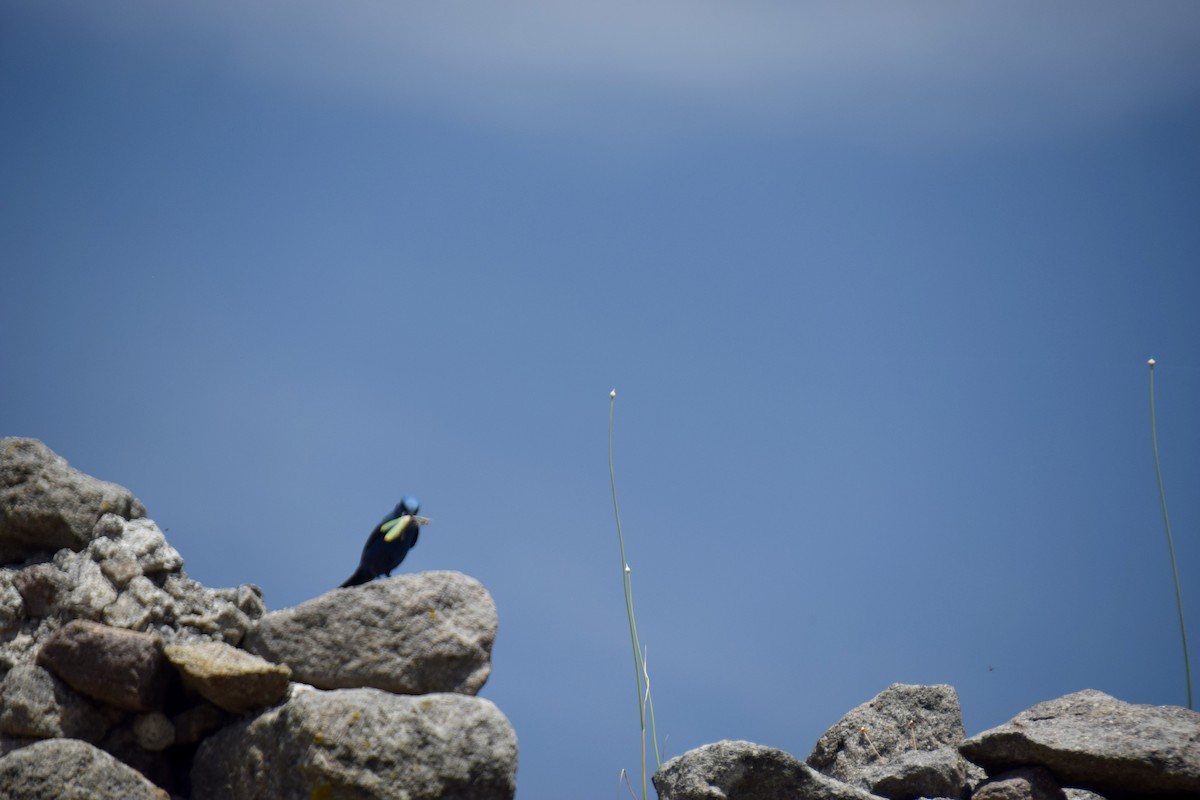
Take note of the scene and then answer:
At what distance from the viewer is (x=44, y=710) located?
672 centimetres

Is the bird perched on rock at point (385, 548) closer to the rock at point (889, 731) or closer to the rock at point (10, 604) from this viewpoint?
the rock at point (10, 604)

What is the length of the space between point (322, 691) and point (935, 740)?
5.31 m

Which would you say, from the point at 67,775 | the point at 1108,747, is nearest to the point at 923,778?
the point at 1108,747

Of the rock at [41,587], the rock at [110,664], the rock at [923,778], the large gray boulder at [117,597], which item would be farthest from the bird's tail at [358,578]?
the rock at [923,778]

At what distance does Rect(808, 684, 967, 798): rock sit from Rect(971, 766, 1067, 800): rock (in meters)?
0.72

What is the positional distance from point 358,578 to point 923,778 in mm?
4472

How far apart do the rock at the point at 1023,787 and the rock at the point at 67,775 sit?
5691mm

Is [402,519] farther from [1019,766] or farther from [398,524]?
[1019,766]

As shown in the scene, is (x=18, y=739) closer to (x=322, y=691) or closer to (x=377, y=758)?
(x=322, y=691)

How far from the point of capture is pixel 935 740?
9445 millimetres

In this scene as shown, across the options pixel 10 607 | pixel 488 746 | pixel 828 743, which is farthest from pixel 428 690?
pixel 828 743

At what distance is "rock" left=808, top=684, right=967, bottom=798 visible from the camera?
941 centimetres

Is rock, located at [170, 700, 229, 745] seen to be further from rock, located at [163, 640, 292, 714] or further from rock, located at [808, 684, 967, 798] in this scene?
rock, located at [808, 684, 967, 798]

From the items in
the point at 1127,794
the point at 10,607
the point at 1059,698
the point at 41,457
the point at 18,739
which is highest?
the point at 41,457
